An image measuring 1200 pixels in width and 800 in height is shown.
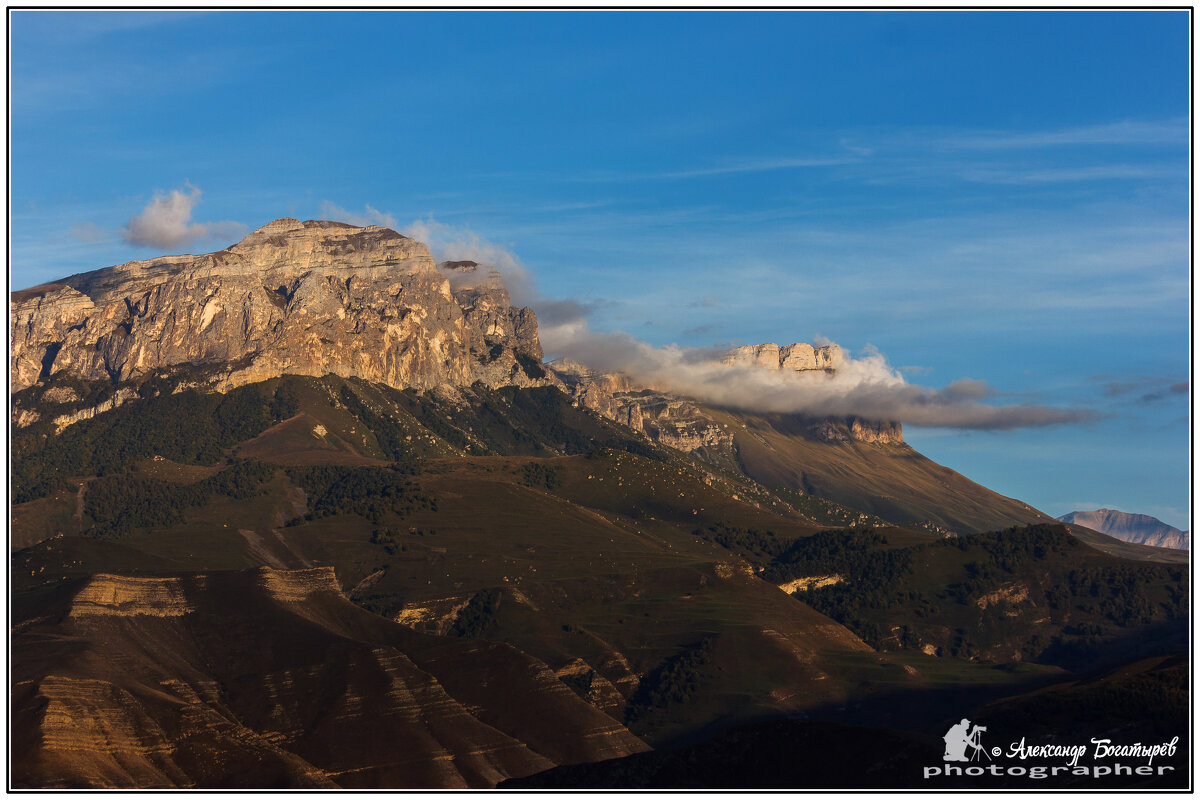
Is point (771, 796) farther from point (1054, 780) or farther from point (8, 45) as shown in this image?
point (8, 45)

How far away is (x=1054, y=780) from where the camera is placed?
166 meters

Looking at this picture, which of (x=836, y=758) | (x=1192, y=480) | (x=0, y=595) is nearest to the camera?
(x=0, y=595)

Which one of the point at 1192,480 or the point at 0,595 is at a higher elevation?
the point at 1192,480

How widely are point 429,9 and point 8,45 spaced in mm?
35327

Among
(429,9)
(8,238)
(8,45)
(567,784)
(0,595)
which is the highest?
(429,9)

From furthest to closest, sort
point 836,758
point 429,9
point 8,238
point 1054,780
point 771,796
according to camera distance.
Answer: point 836,758 < point 1054,780 < point 771,796 < point 429,9 < point 8,238

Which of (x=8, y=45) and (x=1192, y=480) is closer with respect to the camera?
(x=8, y=45)

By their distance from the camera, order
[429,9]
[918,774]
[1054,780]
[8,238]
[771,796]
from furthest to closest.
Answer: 1. [918,774]
2. [1054,780]
3. [771,796]
4. [429,9]
5. [8,238]

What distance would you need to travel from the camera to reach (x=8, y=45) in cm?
11806

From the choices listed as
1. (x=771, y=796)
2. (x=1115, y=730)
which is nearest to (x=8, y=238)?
(x=771, y=796)

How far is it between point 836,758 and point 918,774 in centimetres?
1615

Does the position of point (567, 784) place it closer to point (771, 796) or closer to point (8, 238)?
point (771, 796)

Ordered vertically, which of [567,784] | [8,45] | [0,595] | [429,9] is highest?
[429,9]

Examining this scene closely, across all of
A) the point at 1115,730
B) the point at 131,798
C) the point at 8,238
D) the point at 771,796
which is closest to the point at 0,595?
the point at 8,238
